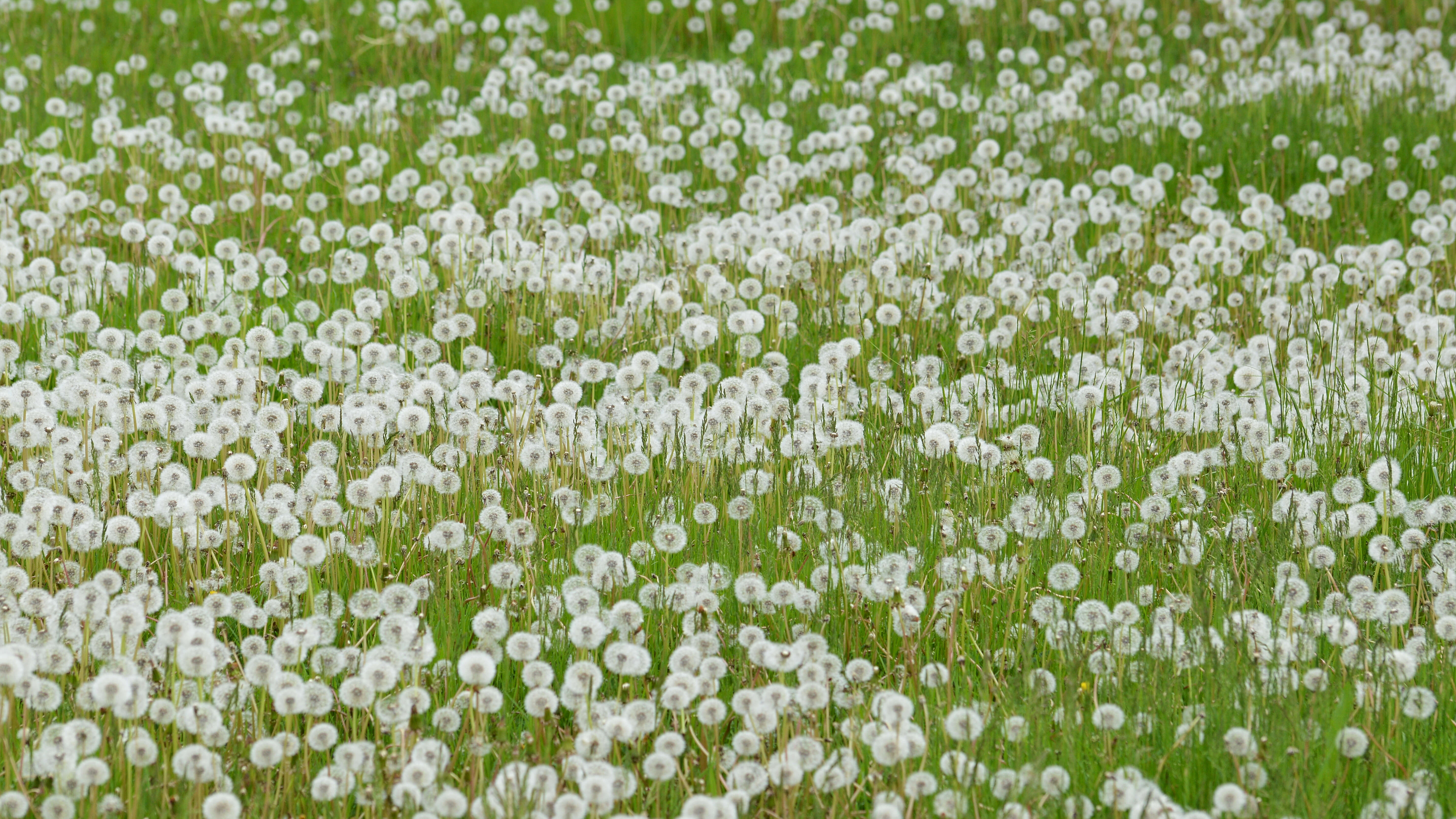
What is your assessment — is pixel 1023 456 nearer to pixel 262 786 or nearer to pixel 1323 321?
pixel 1323 321

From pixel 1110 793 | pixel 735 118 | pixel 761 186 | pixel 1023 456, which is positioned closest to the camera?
pixel 1110 793

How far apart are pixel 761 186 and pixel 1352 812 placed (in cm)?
538

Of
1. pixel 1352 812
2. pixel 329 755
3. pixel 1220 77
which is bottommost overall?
pixel 329 755

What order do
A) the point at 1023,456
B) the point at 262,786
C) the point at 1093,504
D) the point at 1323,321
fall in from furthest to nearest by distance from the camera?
the point at 1323,321
the point at 1023,456
the point at 1093,504
the point at 262,786

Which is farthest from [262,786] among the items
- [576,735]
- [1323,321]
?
[1323,321]

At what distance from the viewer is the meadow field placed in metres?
3.13

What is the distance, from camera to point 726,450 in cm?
473

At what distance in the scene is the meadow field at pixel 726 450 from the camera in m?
3.13

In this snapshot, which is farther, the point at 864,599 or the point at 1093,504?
the point at 1093,504

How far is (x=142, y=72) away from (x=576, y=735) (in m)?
8.66

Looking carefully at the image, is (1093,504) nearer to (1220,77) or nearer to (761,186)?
(761,186)

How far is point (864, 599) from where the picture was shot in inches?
159

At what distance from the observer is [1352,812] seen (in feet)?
10.2

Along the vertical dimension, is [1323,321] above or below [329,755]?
above
